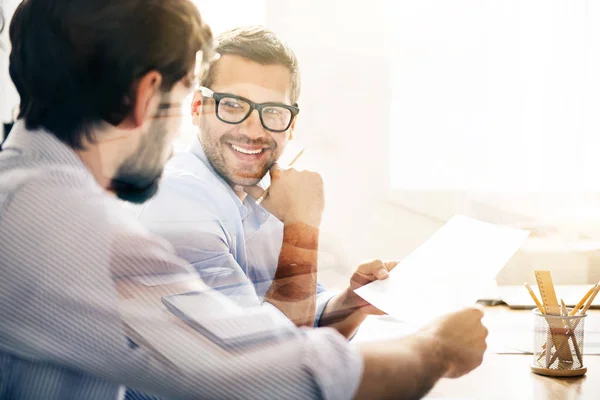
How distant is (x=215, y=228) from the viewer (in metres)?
1.02

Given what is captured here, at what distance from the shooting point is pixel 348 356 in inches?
28.4

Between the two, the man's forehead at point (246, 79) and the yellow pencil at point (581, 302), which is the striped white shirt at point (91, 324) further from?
the yellow pencil at point (581, 302)

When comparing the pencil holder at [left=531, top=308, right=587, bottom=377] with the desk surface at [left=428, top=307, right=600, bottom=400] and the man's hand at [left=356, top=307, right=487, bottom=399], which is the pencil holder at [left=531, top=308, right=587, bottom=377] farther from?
the man's hand at [left=356, top=307, right=487, bottom=399]

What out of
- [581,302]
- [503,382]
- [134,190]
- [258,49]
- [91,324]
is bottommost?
[503,382]

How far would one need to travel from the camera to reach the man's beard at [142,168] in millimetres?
811

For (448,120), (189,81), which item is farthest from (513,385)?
(189,81)

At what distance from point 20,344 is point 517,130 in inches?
40.3

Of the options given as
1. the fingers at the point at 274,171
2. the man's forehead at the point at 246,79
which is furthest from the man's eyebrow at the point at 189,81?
the fingers at the point at 274,171

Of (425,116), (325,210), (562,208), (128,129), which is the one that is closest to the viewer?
(128,129)

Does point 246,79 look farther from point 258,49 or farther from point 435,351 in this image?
point 435,351

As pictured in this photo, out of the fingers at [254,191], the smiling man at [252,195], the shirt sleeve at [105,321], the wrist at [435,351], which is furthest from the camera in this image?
the fingers at [254,191]

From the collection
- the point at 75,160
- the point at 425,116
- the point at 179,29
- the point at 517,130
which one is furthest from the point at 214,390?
the point at 517,130

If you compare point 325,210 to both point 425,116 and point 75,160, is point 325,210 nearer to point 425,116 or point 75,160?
point 425,116

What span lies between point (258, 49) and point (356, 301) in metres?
0.46
